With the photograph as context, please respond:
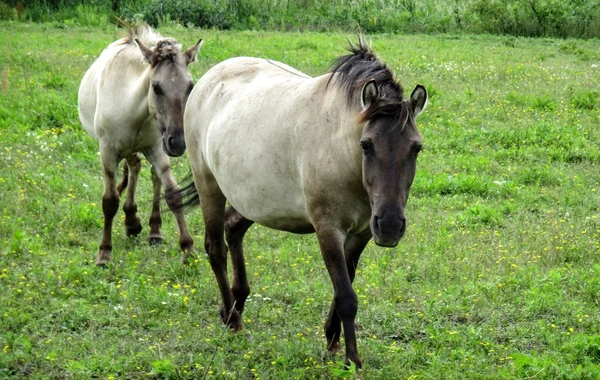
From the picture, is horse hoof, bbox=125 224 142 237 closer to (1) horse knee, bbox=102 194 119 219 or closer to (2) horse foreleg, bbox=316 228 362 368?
(1) horse knee, bbox=102 194 119 219

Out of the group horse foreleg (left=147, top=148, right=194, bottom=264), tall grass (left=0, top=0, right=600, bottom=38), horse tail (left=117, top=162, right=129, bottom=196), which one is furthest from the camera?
tall grass (left=0, top=0, right=600, bottom=38)

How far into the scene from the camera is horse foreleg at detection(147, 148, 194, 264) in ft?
23.7

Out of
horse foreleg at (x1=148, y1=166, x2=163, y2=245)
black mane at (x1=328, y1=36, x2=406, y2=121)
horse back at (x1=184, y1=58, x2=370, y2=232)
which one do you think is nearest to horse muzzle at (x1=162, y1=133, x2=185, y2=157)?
horse back at (x1=184, y1=58, x2=370, y2=232)

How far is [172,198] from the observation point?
7055mm

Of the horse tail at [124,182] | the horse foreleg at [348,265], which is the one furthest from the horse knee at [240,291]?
the horse tail at [124,182]

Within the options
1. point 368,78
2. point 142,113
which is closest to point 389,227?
point 368,78

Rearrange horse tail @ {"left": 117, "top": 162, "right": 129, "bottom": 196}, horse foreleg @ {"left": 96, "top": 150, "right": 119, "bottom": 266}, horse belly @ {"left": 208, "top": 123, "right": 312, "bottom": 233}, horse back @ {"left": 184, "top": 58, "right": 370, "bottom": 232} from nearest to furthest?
horse back @ {"left": 184, "top": 58, "right": 370, "bottom": 232}
horse belly @ {"left": 208, "top": 123, "right": 312, "bottom": 233}
horse foreleg @ {"left": 96, "top": 150, "right": 119, "bottom": 266}
horse tail @ {"left": 117, "top": 162, "right": 129, "bottom": 196}

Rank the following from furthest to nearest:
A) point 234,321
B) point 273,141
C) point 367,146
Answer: point 234,321 < point 273,141 < point 367,146

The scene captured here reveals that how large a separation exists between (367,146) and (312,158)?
50 centimetres

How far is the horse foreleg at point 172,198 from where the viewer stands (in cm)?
722

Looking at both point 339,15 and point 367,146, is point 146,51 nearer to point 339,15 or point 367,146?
point 367,146

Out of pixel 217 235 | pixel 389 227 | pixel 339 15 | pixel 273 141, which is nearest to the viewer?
pixel 389 227

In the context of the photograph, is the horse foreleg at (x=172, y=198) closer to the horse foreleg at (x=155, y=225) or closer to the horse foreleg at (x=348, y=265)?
the horse foreleg at (x=155, y=225)

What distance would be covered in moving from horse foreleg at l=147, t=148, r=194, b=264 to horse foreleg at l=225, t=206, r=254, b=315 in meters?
1.22
